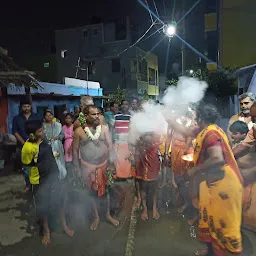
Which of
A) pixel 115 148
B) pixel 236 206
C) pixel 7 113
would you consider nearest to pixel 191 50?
pixel 7 113

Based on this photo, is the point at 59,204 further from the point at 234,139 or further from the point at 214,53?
the point at 214,53

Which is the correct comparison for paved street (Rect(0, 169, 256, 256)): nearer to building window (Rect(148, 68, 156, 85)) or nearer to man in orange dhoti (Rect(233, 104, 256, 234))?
man in orange dhoti (Rect(233, 104, 256, 234))

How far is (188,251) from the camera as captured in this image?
330 centimetres

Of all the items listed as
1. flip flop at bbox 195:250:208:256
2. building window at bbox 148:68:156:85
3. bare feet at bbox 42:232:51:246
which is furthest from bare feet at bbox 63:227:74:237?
building window at bbox 148:68:156:85

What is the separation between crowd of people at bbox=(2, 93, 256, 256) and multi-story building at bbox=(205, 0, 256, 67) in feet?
39.1

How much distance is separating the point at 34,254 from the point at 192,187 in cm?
215

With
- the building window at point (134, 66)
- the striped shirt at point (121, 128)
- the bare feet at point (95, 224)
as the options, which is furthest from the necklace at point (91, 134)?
the building window at point (134, 66)

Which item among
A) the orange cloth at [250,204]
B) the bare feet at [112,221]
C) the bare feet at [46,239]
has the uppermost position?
the orange cloth at [250,204]

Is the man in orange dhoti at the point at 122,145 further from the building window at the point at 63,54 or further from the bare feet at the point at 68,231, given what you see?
the building window at the point at 63,54

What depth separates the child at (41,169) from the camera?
3.56 metres

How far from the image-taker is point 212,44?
59.0 feet

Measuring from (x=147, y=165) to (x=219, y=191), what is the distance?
1860 millimetres

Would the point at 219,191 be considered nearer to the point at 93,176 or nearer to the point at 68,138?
the point at 93,176

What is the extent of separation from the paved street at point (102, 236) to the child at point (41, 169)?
228 mm
